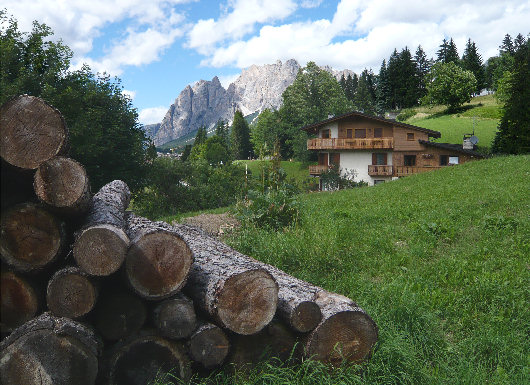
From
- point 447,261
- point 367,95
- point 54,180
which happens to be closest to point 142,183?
point 447,261

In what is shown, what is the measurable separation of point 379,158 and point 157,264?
3745cm

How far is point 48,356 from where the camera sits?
141 inches

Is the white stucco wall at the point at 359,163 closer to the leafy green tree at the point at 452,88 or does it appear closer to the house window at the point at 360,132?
the house window at the point at 360,132

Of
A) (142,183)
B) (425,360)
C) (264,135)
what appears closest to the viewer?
(425,360)

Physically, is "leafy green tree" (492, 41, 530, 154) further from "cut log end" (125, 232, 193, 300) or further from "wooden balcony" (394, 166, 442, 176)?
"cut log end" (125, 232, 193, 300)

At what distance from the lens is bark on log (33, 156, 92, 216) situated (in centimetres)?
368

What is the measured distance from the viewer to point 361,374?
4.36 m

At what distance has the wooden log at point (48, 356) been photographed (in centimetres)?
352

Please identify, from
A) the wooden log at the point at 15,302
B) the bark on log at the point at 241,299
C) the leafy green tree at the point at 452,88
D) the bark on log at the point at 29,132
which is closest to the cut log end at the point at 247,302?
the bark on log at the point at 241,299

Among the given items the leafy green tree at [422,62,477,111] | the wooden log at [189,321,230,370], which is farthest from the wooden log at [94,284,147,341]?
the leafy green tree at [422,62,477,111]

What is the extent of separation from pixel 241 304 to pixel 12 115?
2.79 metres

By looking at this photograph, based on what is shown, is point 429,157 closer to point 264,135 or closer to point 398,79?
point 264,135

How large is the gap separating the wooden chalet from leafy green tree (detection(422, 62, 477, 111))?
33.1 meters

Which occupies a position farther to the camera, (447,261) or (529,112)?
(529,112)
